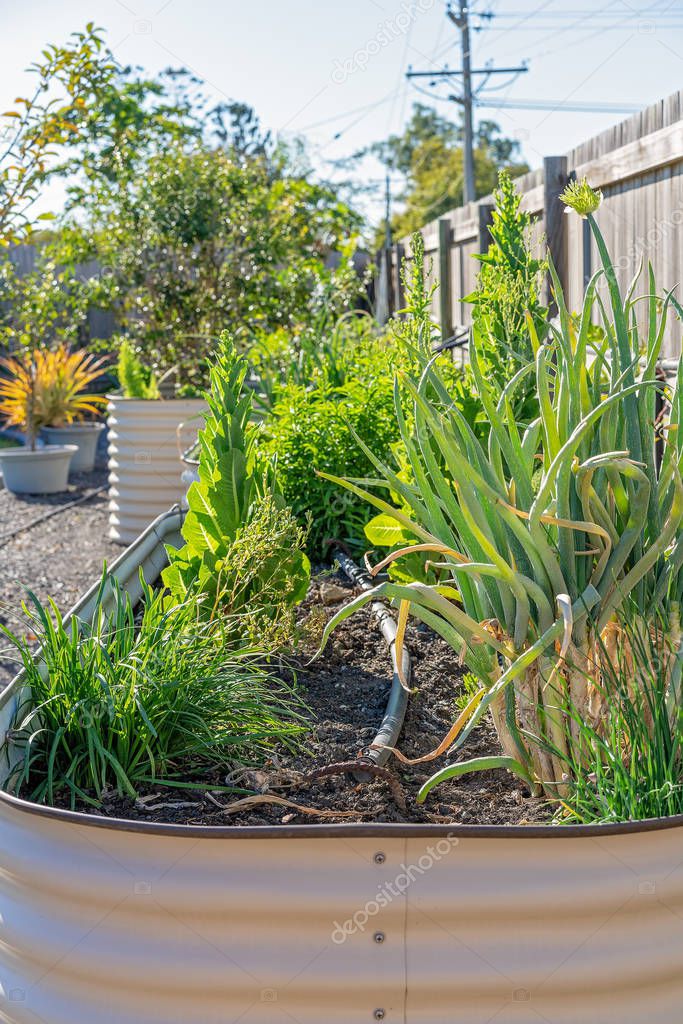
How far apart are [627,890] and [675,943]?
0.12 meters

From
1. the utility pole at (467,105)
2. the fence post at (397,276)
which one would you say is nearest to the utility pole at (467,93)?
the utility pole at (467,105)

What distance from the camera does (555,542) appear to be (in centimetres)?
175

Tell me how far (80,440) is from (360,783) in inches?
356

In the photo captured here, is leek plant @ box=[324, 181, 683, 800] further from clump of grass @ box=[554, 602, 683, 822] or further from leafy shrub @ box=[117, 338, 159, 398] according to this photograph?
leafy shrub @ box=[117, 338, 159, 398]

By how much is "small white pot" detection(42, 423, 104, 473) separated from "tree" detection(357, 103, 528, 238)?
34.7 ft

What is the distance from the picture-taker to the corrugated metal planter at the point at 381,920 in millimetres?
1341


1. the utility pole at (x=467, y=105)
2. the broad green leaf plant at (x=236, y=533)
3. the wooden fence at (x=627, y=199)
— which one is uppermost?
the utility pole at (x=467, y=105)

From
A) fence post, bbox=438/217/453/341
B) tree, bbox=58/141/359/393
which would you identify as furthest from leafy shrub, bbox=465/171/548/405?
fence post, bbox=438/217/453/341

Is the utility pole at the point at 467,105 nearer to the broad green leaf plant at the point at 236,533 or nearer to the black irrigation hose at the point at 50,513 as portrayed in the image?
the black irrigation hose at the point at 50,513

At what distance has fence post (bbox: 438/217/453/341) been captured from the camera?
8297 millimetres

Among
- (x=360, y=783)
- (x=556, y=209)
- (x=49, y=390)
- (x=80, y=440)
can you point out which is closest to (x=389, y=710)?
(x=360, y=783)

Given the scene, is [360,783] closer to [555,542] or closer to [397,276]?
[555,542]

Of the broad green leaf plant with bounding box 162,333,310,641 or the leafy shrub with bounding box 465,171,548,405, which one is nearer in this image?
the broad green leaf plant with bounding box 162,333,310,641

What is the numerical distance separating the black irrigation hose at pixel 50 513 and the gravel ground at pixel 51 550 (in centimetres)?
2
